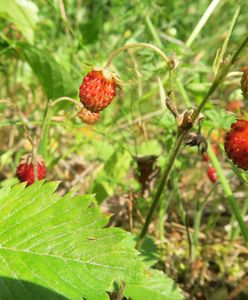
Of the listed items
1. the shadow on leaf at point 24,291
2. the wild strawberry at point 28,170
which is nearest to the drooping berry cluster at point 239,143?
the shadow on leaf at point 24,291

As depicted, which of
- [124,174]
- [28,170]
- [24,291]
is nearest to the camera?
[24,291]

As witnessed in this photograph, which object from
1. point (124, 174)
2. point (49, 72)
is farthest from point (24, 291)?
point (124, 174)

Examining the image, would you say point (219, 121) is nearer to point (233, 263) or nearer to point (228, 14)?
point (233, 263)

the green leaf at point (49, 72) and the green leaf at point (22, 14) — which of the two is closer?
the green leaf at point (49, 72)

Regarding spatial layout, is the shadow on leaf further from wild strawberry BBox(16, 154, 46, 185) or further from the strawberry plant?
wild strawberry BBox(16, 154, 46, 185)

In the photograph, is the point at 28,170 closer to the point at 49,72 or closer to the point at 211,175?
the point at 49,72

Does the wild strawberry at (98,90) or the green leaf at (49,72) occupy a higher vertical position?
the green leaf at (49,72)

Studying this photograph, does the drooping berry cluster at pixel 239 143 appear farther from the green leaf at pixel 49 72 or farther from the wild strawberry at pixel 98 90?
the green leaf at pixel 49 72

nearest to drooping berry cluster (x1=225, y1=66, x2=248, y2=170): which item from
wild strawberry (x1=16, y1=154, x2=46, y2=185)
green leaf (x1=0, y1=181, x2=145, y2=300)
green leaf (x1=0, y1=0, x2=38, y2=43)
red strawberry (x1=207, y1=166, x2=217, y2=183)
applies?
green leaf (x1=0, y1=181, x2=145, y2=300)
